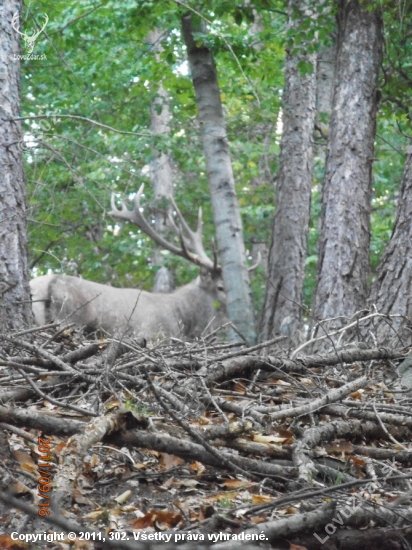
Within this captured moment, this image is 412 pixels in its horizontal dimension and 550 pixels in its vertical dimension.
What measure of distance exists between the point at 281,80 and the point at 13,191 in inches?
378

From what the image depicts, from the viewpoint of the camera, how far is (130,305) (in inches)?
571

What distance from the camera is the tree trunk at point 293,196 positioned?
381 inches

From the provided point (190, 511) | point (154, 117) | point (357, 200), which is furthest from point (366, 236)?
point (154, 117)

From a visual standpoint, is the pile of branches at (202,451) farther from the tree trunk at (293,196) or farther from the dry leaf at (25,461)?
the tree trunk at (293,196)

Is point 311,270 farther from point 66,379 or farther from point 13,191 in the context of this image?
point 66,379

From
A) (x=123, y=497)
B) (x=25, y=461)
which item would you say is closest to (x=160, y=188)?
(x=25, y=461)

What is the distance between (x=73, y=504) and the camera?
10.1 feet

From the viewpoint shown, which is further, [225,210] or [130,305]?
[130,305]

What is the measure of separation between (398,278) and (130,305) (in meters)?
8.82

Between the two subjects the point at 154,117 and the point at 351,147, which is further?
the point at 154,117

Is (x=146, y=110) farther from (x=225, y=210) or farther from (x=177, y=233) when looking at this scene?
(x=225, y=210)

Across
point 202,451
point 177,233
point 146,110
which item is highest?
point 146,110

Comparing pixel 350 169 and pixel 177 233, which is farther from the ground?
pixel 350 169

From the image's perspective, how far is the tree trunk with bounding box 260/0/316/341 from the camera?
9672 mm
